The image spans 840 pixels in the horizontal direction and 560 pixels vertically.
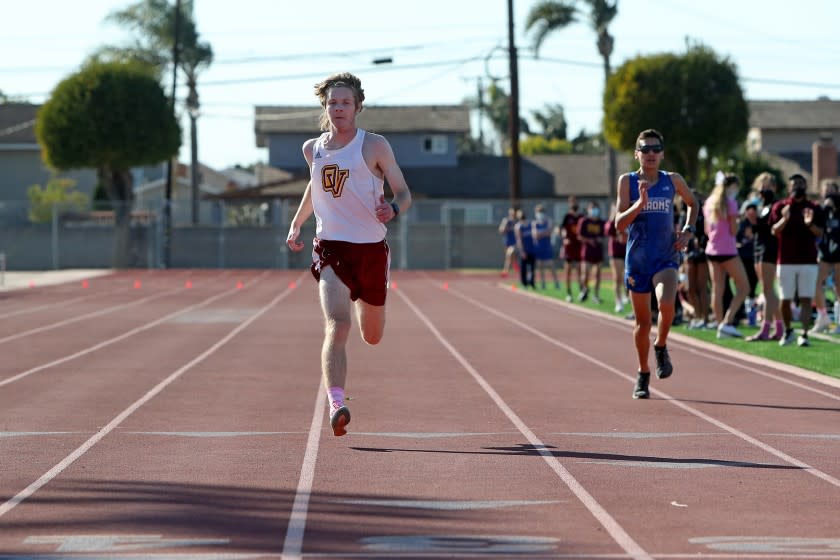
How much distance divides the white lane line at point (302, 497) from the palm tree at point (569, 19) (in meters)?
45.3

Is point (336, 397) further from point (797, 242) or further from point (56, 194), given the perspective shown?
point (56, 194)

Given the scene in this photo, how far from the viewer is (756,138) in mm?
83750

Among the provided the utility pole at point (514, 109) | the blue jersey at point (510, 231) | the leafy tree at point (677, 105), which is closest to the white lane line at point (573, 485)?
the blue jersey at point (510, 231)

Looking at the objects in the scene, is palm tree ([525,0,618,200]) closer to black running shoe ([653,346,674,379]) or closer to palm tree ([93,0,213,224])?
palm tree ([93,0,213,224])

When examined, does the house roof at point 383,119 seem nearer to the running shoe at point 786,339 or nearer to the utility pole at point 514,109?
the utility pole at point 514,109

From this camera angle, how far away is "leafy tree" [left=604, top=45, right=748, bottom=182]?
2210 inches

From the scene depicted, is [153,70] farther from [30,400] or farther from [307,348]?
[30,400]

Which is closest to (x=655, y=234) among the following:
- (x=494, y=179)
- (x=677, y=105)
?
(x=677, y=105)

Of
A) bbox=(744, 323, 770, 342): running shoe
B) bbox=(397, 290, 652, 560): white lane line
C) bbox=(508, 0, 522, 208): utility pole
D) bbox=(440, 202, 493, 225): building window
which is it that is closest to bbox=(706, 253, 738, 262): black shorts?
bbox=(744, 323, 770, 342): running shoe

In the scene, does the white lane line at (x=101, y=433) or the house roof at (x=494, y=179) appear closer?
the white lane line at (x=101, y=433)

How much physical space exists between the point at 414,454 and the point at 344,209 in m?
1.50

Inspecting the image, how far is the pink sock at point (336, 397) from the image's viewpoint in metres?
8.74

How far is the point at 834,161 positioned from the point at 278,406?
62706 mm

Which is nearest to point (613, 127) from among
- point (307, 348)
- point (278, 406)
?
point (307, 348)
